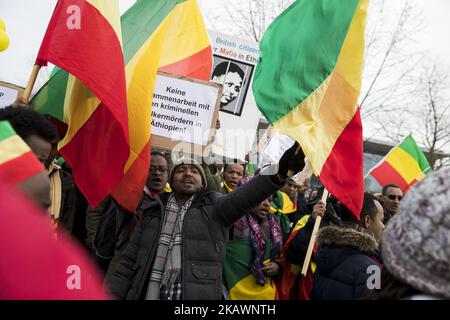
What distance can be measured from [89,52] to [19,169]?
2.48 metres

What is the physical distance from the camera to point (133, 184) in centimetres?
430

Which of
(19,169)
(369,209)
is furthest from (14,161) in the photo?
(369,209)

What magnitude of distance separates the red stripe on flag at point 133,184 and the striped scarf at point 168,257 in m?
0.55

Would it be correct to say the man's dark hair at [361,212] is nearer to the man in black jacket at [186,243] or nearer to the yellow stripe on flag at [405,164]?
the man in black jacket at [186,243]

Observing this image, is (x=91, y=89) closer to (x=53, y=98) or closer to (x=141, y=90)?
(x=141, y=90)

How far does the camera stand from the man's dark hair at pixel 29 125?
2727 millimetres

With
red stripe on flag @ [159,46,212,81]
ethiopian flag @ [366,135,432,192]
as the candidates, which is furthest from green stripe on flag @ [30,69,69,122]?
ethiopian flag @ [366,135,432,192]

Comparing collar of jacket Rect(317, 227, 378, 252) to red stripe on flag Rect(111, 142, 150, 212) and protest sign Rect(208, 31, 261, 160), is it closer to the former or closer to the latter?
red stripe on flag Rect(111, 142, 150, 212)

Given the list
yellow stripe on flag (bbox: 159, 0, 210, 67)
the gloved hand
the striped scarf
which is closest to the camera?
the gloved hand

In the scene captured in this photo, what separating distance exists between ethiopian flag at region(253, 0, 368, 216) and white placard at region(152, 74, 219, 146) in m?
0.48

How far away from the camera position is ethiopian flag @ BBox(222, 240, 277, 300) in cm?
443

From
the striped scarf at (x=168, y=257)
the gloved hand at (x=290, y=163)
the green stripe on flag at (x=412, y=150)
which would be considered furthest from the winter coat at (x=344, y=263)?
the green stripe on flag at (x=412, y=150)
